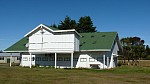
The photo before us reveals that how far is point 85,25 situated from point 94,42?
38.6 meters

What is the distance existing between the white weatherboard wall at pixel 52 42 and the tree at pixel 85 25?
1590 inches

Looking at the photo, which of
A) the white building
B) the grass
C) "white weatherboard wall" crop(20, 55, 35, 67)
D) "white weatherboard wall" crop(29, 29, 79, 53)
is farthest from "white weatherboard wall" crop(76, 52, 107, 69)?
the grass

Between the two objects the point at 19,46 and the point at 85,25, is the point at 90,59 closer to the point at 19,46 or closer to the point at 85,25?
the point at 19,46

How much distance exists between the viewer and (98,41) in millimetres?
49812

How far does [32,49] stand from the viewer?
159 feet

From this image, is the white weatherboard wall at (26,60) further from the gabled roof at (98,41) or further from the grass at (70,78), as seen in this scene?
the grass at (70,78)

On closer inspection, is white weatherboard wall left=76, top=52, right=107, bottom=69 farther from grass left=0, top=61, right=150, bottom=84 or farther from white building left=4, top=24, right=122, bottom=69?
grass left=0, top=61, right=150, bottom=84

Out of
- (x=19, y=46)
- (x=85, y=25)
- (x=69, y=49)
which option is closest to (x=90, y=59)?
(x=69, y=49)

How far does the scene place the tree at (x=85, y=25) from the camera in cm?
8819

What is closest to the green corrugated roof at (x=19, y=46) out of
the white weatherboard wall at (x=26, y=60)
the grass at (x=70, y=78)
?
the white weatherboard wall at (x=26, y=60)

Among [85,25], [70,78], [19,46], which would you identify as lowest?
[70,78]

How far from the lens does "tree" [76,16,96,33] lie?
289 ft

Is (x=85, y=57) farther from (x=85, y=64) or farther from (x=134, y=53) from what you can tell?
(x=134, y=53)

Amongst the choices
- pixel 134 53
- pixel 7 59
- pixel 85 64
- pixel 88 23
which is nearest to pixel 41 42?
pixel 85 64
